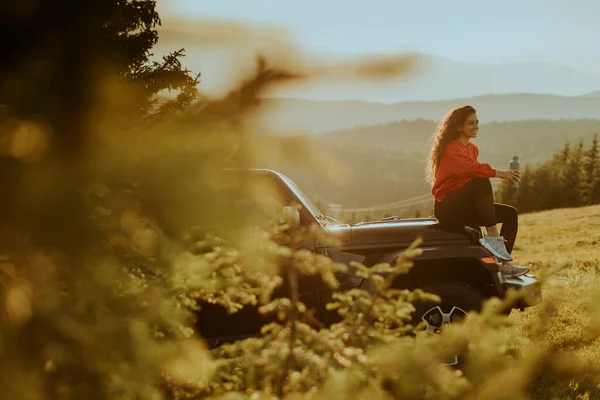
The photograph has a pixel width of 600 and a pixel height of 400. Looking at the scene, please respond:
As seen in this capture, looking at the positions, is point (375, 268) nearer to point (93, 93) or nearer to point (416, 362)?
point (416, 362)

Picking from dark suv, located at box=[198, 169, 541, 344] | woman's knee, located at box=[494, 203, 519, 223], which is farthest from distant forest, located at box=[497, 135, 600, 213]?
dark suv, located at box=[198, 169, 541, 344]

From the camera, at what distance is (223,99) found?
1635 millimetres

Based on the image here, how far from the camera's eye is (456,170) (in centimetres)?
649

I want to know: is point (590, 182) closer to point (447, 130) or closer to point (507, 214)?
point (507, 214)

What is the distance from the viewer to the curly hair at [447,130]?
681 centimetres

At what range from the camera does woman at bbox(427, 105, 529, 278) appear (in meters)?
6.21

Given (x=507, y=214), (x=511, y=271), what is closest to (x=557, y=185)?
(x=507, y=214)

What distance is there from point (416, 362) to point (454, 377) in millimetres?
127

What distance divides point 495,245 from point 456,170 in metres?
0.91

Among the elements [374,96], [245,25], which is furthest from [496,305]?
[245,25]

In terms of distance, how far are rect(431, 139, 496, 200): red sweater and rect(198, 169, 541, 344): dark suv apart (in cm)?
66

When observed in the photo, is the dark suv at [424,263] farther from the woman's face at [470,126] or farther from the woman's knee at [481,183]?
the woman's face at [470,126]

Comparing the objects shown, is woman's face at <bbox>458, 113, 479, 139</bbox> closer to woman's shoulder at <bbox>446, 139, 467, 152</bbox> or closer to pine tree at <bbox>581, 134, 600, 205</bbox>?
woman's shoulder at <bbox>446, 139, 467, 152</bbox>

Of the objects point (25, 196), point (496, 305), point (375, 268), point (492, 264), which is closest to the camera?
point (25, 196)
